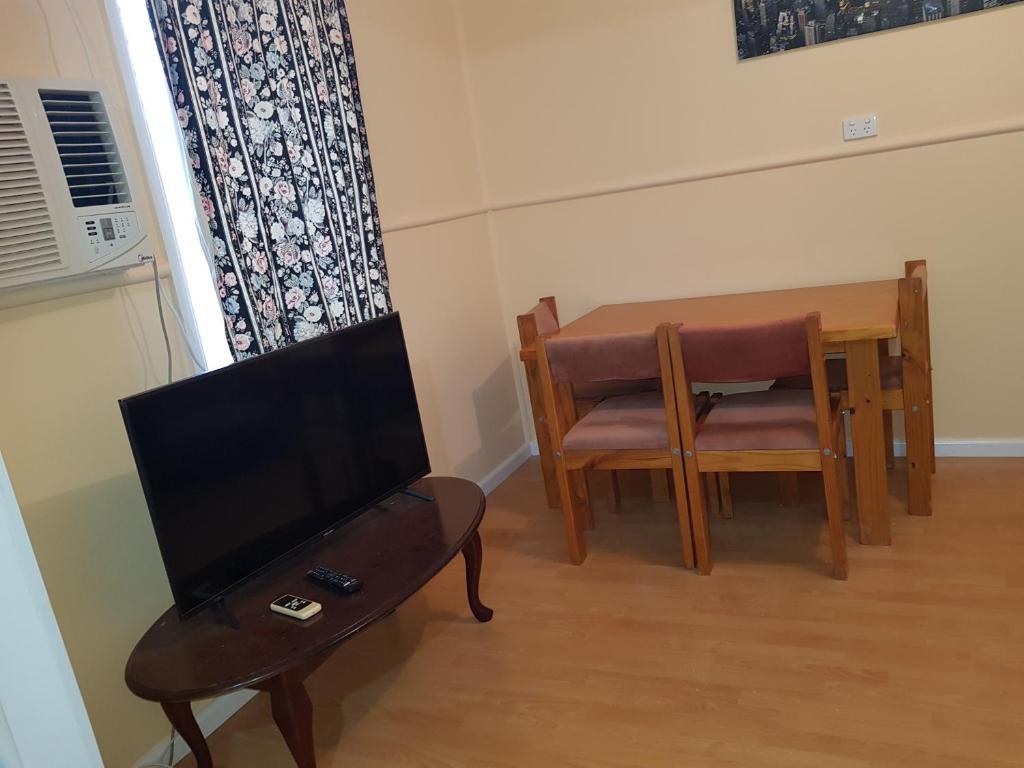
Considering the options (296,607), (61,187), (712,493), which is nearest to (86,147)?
(61,187)

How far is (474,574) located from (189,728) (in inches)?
34.9

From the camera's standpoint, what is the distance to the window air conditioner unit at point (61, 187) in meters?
1.74

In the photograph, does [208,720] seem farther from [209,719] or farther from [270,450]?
[270,450]

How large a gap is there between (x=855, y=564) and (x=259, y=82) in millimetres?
2294

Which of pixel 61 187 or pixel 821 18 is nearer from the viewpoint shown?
pixel 61 187

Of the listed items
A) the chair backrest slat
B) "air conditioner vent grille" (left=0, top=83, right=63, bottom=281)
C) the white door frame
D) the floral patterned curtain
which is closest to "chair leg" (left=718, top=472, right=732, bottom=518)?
the chair backrest slat

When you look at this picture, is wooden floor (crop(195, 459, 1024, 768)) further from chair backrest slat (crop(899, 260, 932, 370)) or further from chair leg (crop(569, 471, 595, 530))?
chair backrest slat (crop(899, 260, 932, 370))

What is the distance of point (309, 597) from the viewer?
78.1 inches

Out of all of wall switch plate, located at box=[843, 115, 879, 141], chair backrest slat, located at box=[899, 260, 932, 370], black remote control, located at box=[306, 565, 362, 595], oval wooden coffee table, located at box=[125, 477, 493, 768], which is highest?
wall switch plate, located at box=[843, 115, 879, 141]

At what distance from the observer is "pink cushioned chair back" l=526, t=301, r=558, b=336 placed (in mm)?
3157

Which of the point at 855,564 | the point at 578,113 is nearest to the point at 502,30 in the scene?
the point at 578,113

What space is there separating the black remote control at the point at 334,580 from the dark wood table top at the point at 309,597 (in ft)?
0.05

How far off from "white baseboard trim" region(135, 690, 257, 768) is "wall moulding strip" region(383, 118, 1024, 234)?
167 centimetres

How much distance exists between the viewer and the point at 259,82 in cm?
228
